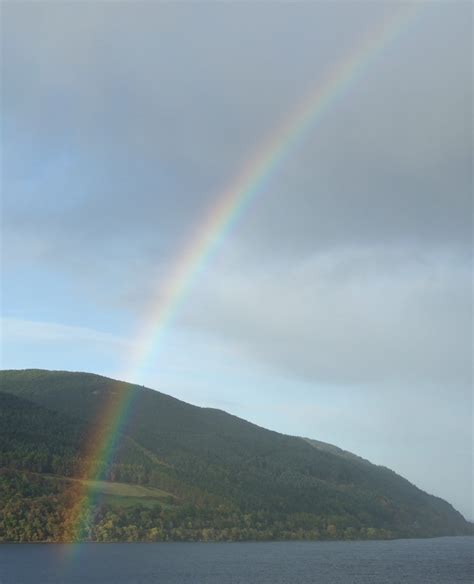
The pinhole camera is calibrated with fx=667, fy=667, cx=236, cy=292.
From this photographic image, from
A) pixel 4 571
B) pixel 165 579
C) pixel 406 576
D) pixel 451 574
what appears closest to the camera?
pixel 165 579

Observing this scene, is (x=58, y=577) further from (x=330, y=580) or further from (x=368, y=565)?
(x=368, y=565)

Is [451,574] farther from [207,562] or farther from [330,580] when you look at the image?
[207,562]

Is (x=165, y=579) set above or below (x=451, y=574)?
below

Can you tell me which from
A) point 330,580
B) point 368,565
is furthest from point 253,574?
point 368,565

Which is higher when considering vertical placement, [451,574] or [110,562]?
[451,574]

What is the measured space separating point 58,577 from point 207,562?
156ft

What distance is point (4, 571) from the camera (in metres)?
159

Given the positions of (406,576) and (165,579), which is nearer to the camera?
(165,579)

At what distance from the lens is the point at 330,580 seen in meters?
157

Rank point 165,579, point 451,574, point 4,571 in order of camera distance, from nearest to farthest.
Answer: point 165,579 → point 4,571 → point 451,574

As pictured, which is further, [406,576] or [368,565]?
[368,565]

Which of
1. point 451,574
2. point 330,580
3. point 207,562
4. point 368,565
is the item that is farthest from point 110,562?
point 451,574

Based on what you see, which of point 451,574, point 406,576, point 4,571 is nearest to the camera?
point 4,571

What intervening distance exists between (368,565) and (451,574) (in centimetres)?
2348
